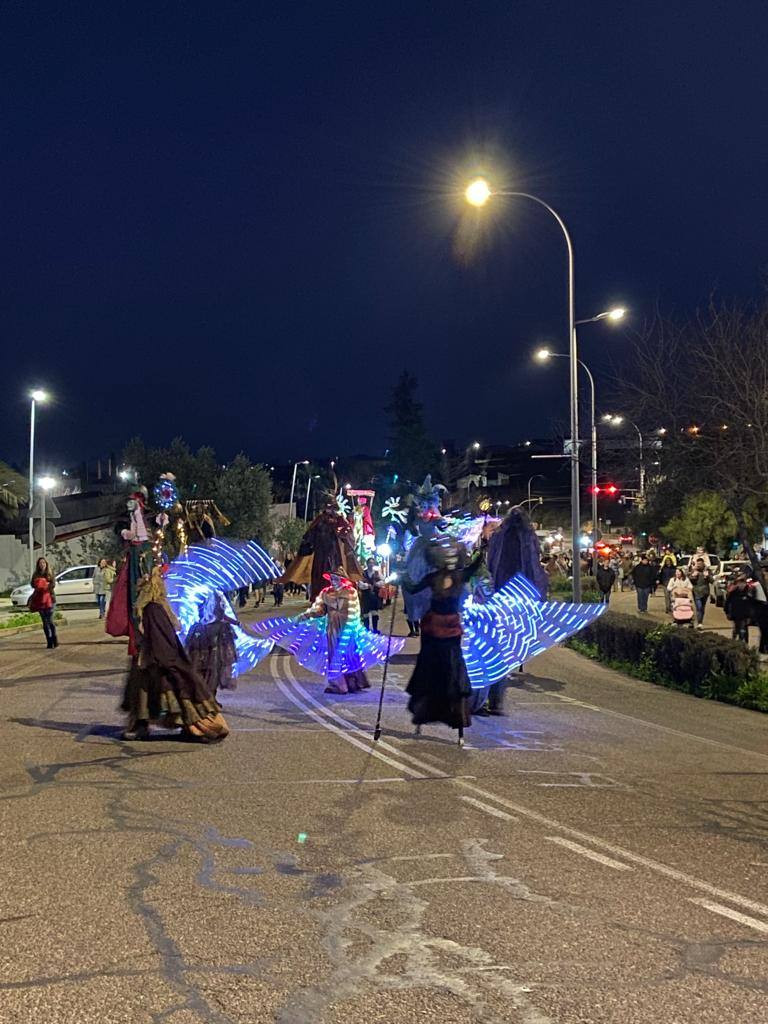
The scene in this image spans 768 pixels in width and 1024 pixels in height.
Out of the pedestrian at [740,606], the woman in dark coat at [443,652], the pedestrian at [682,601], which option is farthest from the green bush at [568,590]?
the woman in dark coat at [443,652]

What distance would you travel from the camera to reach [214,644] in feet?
41.2

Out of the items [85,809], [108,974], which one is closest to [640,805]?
[85,809]

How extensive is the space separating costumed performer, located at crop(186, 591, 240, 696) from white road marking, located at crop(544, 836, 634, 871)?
610 cm

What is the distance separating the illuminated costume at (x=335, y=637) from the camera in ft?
49.0

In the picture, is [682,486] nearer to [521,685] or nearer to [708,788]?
[521,685]

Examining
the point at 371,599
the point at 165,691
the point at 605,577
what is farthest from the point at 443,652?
the point at 605,577

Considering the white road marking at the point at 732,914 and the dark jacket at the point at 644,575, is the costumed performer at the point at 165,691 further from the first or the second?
the dark jacket at the point at 644,575

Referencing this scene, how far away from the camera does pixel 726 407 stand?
19.1 metres

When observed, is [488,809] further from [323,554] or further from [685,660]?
[685,660]

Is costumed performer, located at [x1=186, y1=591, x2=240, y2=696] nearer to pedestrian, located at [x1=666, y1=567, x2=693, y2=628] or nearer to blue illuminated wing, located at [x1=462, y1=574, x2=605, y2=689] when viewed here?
blue illuminated wing, located at [x1=462, y1=574, x2=605, y2=689]

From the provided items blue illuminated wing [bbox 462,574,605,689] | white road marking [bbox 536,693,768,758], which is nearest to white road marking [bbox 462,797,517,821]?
white road marking [bbox 536,693,768,758]

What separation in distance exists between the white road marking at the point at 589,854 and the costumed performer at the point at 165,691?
459 cm

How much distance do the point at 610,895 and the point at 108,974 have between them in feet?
8.65

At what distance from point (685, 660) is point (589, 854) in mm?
10264
